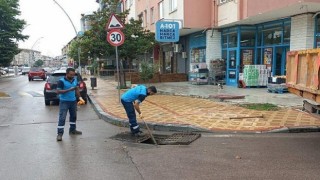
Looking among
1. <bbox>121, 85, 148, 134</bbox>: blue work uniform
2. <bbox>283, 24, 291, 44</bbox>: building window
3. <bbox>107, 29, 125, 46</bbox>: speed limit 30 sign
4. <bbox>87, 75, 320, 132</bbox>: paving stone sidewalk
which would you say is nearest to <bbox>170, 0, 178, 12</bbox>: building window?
<bbox>283, 24, 291, 44</bbox>: building window

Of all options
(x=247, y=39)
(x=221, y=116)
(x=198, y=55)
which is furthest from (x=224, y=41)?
(x=221, y=116)

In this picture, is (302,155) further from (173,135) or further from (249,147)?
(173,135)

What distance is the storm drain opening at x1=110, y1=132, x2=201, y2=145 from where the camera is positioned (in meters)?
7.42

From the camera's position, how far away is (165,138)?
7809mm

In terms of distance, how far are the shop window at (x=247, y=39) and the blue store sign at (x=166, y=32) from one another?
404 centimetres

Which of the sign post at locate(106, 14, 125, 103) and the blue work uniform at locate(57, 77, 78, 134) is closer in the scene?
the blue work uniform at locate(57, 77, 78, 134)

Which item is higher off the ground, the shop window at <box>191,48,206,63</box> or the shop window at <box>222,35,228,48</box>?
the shop window at <box>222,35,228,48</box>

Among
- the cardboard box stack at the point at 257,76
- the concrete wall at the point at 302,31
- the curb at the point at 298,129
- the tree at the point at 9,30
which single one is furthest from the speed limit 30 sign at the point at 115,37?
the tree at the point at 9,30

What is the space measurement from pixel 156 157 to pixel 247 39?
15.3 meters

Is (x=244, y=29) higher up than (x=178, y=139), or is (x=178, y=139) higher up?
(x=244, y=29)

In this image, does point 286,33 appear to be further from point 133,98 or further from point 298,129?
point 133,98

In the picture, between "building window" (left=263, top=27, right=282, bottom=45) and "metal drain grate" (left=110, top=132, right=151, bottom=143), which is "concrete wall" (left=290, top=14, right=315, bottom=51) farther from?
"metal drain grate" (left=110, top=132, right=151, bottom=143)

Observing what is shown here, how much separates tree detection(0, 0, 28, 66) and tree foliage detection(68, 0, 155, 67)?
86.2ft

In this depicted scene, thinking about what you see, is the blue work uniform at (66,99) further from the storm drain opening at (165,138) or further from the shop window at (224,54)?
the shop window at (224,54)
